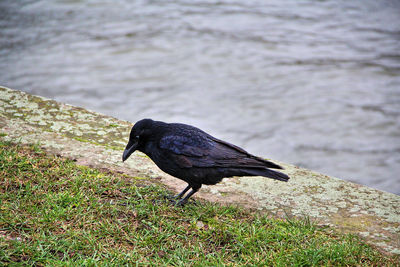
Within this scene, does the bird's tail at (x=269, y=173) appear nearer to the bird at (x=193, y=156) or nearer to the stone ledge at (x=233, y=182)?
the bird at (x=193, y=156)

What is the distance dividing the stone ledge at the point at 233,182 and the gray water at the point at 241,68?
290 cm

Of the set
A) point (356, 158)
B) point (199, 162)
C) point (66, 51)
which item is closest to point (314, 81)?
point (356, 158)

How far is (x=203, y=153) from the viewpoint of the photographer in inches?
136

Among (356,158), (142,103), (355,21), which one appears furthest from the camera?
(355,21)

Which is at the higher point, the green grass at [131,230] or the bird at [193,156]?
the bird at [193,156]

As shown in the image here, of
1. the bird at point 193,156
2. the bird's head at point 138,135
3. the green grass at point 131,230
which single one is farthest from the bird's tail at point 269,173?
the bird's head at point 138,135

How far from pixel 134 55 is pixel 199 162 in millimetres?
7723

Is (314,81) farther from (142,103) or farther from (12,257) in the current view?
(12,257)

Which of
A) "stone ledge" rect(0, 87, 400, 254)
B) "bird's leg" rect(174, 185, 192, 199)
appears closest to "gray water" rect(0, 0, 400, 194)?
"stone ledge" rect(0, 87, 400, 254)

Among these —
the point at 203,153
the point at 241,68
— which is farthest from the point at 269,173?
the point at 241,68

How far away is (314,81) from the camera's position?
9562mm

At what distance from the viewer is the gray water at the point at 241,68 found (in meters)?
7.65

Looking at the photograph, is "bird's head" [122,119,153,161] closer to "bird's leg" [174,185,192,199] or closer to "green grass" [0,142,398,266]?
"green grass" [0,142,398,266]

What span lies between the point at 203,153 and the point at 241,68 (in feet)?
22.8
